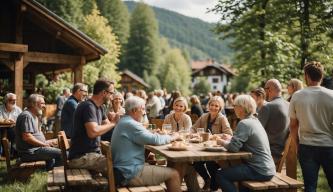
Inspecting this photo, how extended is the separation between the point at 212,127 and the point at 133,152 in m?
2.43

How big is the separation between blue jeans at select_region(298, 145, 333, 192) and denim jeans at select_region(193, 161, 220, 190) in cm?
175

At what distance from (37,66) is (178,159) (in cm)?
1757

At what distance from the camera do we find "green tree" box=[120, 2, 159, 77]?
72.2 meters

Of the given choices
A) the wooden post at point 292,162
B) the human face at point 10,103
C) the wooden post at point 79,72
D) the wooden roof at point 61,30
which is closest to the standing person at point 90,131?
the wooden post at point 292,162

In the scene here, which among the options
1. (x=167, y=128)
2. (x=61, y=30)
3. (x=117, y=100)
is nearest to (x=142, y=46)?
(x=61, y=30)

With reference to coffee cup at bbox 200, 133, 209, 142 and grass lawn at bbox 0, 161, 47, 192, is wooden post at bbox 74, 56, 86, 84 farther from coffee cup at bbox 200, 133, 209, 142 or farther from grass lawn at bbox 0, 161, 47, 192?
coffee cup at bbox 200, 133, 209, 142

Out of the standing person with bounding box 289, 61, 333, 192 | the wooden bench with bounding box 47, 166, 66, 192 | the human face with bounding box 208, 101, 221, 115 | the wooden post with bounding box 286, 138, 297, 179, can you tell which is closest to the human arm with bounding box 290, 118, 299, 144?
the standing person with bounding box 289, 61, 333, 192

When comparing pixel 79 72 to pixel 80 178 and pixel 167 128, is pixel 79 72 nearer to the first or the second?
pixel 167 128

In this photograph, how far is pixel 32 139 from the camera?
6801mm

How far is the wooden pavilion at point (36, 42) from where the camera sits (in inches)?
511

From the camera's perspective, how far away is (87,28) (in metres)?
42.6

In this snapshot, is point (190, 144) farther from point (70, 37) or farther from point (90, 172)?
point (70, 37)

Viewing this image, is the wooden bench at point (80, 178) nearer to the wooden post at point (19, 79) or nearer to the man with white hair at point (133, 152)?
the man with white hair at point (133, 152)

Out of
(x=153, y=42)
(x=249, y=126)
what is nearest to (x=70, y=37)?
(x=249, y=126)
